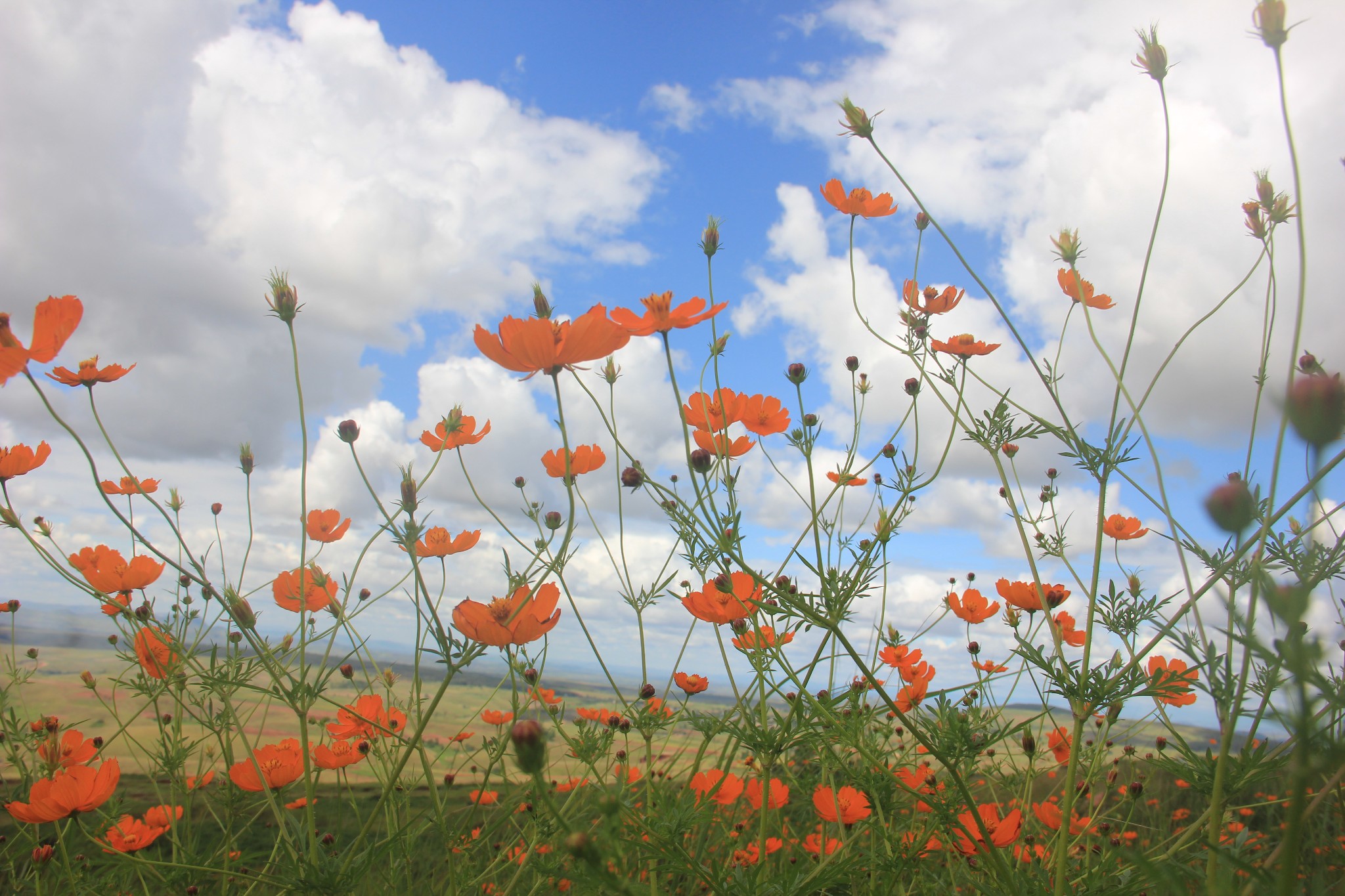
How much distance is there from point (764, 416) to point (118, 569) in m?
1.98

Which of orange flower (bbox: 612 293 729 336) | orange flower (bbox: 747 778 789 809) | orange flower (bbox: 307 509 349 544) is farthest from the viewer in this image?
orange flower (bbox: 307 509 349 544)

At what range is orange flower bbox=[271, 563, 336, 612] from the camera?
1.78 meters

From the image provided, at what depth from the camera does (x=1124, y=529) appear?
88.1 inches

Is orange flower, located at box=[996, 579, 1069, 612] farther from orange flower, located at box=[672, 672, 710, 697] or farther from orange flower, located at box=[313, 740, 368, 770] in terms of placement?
orange flower, located at box=[313, 740, 368, 770]

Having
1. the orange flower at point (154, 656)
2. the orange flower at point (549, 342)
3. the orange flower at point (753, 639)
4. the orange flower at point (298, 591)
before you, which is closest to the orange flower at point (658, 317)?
the orange flower at point (549, 342)

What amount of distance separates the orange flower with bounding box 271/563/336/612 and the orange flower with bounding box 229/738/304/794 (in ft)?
1.23

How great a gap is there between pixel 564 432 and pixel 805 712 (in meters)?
0.83

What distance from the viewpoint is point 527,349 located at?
3.90ft

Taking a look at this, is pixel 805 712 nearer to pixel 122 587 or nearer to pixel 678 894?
pixel 678 894

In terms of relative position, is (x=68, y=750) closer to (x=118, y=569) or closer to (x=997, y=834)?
(x=118, y=569)

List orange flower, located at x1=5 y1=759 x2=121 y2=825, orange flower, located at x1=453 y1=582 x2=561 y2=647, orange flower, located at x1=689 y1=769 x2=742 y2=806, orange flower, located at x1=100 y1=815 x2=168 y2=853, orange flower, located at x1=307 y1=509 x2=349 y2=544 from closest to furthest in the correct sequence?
orange flower, located at x1=453 y1=582 x2=561 y2=647
orange flower, located at x1=5 y1=759 x2=121 y2=825
orange flower, located at x1=100 y1=815 x2=168 y2=853
orange flower, located at x1=689 y1=769 x2=742 y2=806
orange flower, located at x1=307 y1=509 x2=349 y2=544

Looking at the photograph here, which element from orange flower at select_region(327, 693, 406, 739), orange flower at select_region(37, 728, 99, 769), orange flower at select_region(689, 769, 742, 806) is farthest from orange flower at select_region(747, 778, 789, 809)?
orange flower at select_region(37, 728, 99, 769)

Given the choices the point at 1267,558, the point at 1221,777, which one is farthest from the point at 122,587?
the point at 1267,558

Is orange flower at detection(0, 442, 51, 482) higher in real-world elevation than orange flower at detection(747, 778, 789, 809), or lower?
higher
